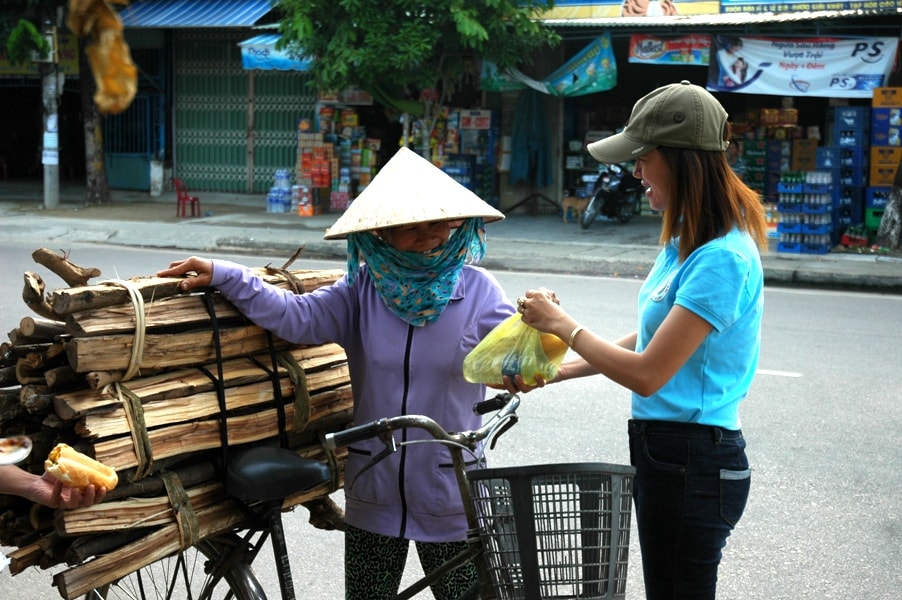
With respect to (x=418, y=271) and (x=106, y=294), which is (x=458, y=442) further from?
(x=106, y=294)

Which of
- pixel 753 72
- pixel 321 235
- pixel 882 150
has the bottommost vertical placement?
pixel 321 235

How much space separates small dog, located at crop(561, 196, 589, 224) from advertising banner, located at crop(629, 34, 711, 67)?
262 centimetres

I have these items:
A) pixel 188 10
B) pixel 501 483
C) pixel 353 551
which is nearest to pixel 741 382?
pixel 501 483

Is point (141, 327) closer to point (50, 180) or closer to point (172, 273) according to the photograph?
point (172, 273)

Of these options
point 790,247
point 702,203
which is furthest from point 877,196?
point 702,203

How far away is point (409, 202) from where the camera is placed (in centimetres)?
260

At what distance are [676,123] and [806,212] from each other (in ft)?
38.9

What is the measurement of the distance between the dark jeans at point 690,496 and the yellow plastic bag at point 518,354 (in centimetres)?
29

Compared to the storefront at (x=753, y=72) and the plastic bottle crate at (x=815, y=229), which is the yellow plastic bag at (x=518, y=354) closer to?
the plastic bottle crate at (x=815, y=229)

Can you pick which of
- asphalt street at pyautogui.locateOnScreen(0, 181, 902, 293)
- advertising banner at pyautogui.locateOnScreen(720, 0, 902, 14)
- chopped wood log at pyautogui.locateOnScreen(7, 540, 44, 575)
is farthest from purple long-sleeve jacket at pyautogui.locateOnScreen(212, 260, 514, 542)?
advertising banner at pyautogui.locateOnScreen(720, 0, 902, 14)

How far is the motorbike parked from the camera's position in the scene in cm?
1608

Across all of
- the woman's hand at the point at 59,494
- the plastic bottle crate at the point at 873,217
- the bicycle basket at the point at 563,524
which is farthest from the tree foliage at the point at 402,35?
the bicycle basket at the point at 563,524

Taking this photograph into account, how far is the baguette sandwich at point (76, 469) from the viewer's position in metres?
2.25

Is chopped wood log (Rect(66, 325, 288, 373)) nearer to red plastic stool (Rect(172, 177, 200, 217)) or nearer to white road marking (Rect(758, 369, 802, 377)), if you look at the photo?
white road marking (Rect(758, 369, 802, 377))
